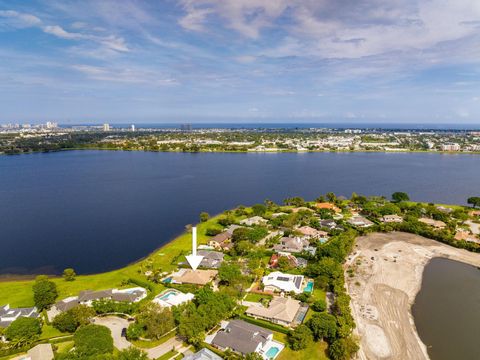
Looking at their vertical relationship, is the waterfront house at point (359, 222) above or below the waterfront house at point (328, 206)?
below

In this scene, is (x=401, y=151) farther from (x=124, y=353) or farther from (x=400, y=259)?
(x=124, y=353)

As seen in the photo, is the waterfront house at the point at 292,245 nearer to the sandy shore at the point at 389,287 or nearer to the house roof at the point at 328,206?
the sandy shore at the point at 389,287

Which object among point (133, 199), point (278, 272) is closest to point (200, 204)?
point (133, 199)

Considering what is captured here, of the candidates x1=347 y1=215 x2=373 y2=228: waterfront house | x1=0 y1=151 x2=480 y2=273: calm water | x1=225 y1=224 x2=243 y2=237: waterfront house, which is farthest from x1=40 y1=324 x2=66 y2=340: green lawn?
x1=347 y1=215 x2=373 y2=228: waterfront house

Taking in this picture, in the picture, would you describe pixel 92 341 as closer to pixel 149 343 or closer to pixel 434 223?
pixel 149 343

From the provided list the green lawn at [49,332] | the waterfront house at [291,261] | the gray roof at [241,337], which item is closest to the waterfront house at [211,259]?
the waterfront house at [291,261]

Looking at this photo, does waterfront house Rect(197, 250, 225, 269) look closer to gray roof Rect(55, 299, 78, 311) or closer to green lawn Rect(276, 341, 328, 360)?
gray roof Rect(55, 299, 78, 311)

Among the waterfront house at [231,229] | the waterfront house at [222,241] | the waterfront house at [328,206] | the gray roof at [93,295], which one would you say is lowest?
the gray roof at [93,295]
